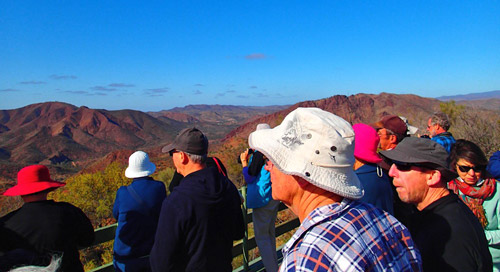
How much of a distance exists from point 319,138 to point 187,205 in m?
1.35

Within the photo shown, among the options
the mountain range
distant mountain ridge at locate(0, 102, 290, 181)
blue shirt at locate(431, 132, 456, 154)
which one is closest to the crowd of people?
blue shirt at locate(431, 132, 456, 154)

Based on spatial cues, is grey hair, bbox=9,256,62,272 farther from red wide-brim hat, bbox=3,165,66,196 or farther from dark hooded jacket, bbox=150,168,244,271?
red wide-brim hat, bbox=3,165,66,196

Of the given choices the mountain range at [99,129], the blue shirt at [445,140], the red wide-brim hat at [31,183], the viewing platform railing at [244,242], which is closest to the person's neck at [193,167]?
the viewing platform railing at [244,242]

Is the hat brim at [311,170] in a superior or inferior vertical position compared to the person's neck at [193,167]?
superior

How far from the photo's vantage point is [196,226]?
7.60 feet

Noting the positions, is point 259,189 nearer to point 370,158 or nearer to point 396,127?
point 370,158

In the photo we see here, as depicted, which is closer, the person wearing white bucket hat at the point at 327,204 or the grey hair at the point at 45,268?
the person wearing white bucket hat at the point at 327,204

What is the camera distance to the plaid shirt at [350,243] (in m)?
1.08

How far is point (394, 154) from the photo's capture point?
6.74 ft

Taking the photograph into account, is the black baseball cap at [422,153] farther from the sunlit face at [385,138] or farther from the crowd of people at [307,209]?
the sunlit face at [385,138]

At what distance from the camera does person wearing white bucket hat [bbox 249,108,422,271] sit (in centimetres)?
111

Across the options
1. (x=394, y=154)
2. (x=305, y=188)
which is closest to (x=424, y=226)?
(x=394, y=154)

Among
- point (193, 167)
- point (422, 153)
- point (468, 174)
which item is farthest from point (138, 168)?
point (468, 174)

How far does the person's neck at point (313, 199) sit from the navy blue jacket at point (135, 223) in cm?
193
